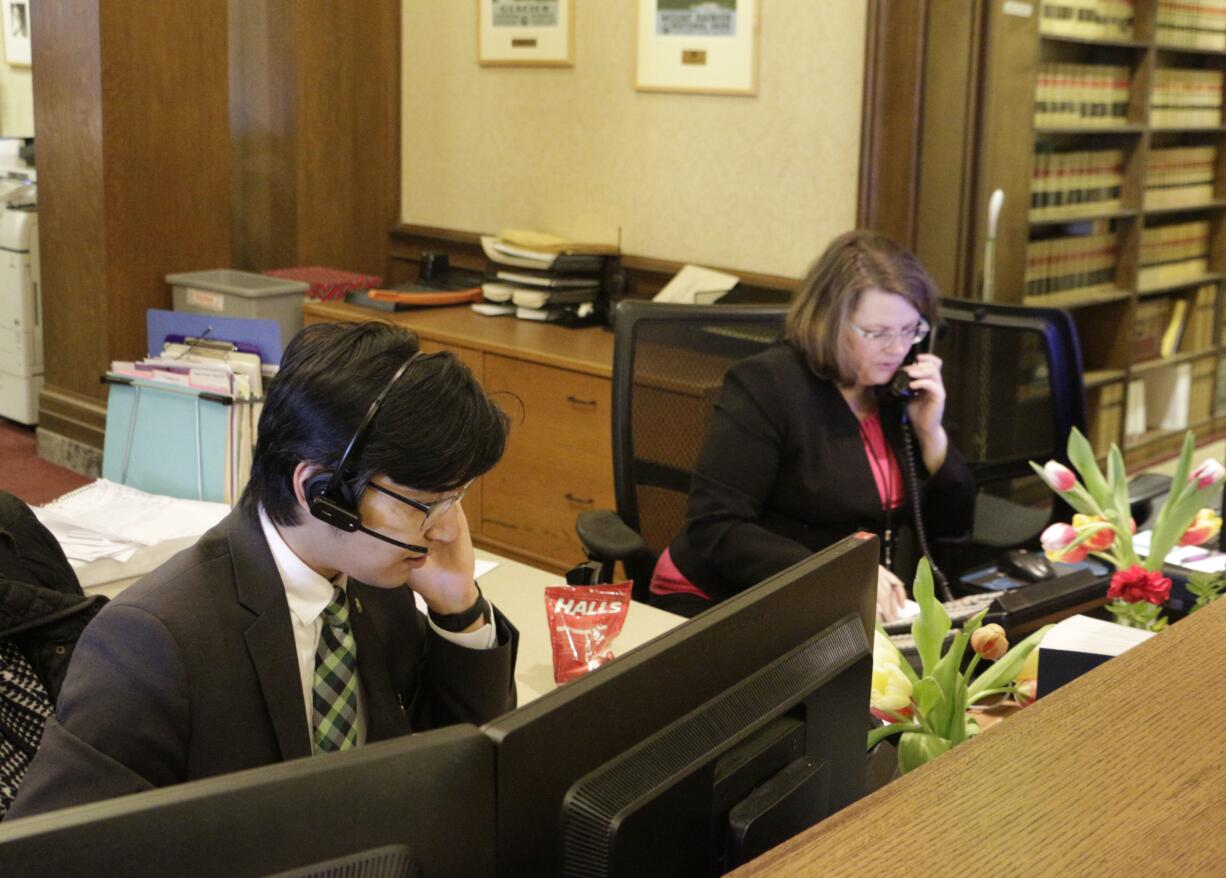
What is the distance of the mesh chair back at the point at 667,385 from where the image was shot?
2.63m

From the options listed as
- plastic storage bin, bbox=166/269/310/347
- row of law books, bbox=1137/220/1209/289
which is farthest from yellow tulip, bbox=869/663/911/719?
row of law books, bbox=1137/220/1209/289

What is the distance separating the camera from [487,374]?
4.16 m

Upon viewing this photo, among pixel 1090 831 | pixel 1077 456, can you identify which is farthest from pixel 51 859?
pixel 1077 456

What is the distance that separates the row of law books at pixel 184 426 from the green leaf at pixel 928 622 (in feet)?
4.47

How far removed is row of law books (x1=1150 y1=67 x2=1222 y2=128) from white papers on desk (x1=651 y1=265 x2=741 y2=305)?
2032mm

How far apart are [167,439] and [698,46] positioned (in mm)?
2381

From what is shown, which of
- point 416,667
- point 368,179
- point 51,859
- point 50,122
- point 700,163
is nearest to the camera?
point 51,859

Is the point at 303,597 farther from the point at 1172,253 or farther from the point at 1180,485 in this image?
the point at 1172,253

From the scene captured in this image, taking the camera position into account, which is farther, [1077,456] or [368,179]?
[368,179]

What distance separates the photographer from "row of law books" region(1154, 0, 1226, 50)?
5.12 metres

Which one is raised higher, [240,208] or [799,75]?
[799,75]

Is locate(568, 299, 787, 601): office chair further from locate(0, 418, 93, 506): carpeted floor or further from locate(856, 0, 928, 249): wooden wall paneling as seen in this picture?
locate(0, 418, 93, 506): carpeted floor

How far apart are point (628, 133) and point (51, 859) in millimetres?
4092

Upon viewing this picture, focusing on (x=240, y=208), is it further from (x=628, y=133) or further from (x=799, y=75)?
(x=799, y=75)
